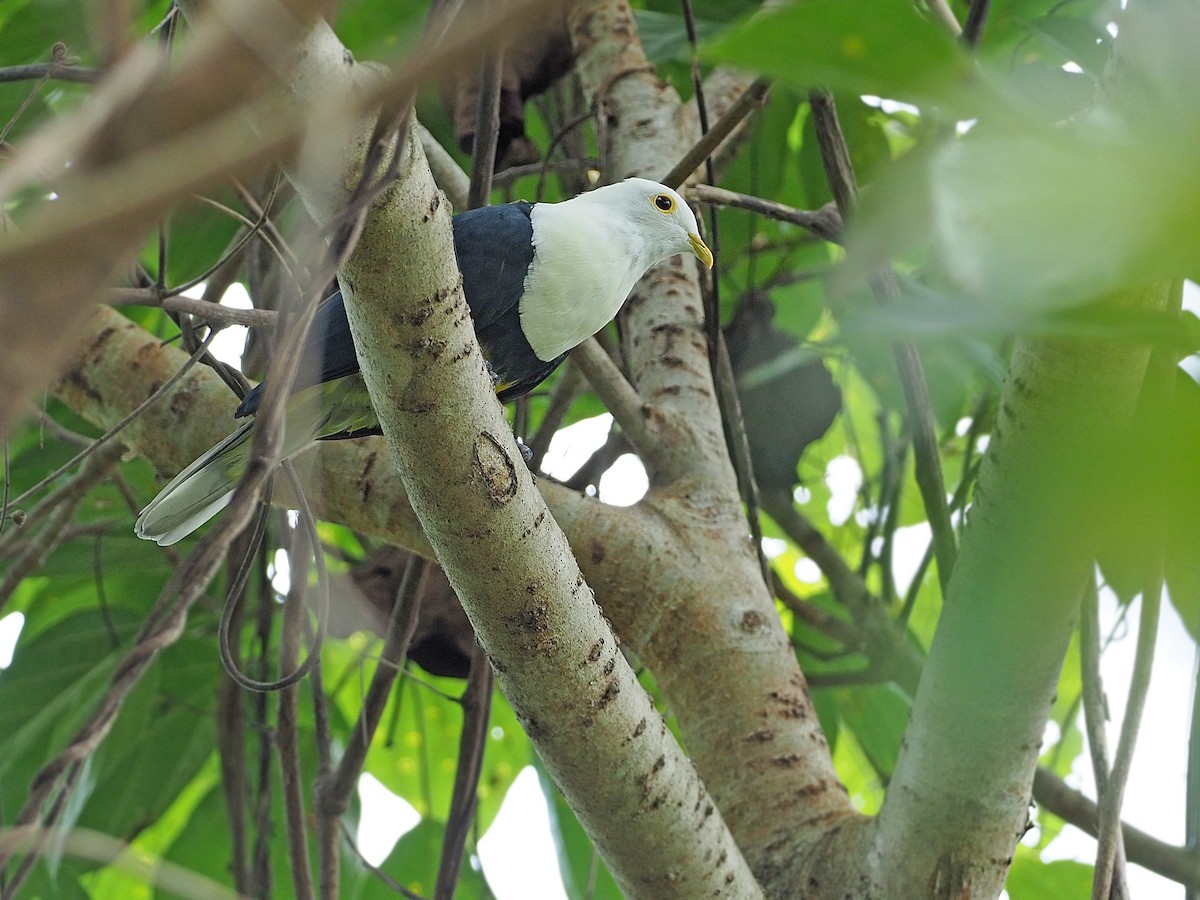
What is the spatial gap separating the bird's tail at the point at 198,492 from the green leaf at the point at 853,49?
5.18 ft

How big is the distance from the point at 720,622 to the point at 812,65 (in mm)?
1505

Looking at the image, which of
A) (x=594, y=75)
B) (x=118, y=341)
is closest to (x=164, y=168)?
(x=118, y=341)

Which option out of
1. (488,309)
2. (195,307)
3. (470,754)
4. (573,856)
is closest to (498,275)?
(488,309)

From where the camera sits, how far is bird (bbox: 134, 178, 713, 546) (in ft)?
6.26

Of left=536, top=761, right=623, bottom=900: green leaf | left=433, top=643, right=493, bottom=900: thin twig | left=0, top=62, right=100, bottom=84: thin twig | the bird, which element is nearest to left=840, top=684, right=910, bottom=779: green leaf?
left=536, top=761, right=623, bottom=900: green leaf

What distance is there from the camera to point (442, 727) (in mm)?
2842

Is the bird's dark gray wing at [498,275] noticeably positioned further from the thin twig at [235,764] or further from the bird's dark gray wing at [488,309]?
the thin twig at [235,764]

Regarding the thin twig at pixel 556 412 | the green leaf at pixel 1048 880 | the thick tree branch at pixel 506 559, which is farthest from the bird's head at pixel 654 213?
the green leaf at pixel 1048 880

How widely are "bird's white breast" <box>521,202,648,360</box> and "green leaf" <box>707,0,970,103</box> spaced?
1552 millimetres

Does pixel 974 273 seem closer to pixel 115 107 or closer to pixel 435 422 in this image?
pixel 115 107

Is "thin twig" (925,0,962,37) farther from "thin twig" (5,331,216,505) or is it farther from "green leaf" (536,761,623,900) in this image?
"green leaf" (536,761,623,900)

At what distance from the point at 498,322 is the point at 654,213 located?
45cm

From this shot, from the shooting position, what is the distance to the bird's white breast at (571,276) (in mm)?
2004

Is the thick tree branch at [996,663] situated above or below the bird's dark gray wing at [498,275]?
below
